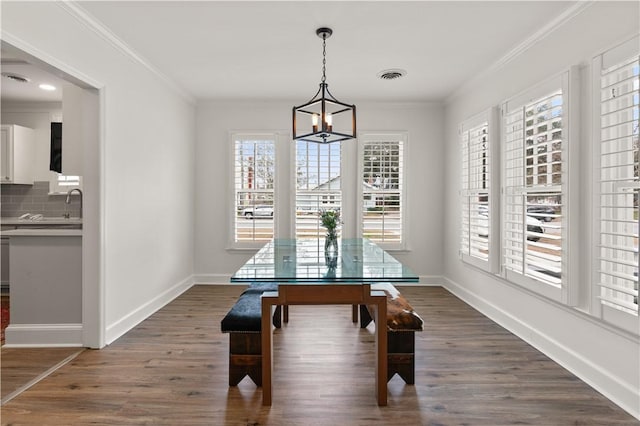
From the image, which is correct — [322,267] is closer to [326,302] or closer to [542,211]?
[326,302]

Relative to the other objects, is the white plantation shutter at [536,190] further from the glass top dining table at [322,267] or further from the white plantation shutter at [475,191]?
the glass top dining table at [322,267]

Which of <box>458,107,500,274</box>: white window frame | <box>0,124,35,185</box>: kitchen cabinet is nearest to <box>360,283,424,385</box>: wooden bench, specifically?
<box>458,107,500,274</box>: white window frame

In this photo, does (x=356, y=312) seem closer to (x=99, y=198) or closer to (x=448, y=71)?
(x=99, y=198)

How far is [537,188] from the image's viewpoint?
3.02 meters

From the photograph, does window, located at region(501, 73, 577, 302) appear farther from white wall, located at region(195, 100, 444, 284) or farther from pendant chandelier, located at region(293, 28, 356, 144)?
white wall, located at region(195, 100, 444, 284)

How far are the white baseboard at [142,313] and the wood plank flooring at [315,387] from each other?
9 cm

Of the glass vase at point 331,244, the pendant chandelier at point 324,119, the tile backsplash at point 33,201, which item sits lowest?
the glass vase at point 331,244

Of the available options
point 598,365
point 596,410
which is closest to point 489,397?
point 596,410

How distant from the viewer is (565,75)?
2646 millimetres

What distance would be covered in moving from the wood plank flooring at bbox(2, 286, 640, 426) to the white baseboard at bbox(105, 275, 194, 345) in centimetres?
9

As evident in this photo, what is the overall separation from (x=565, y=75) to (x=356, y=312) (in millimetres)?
2598

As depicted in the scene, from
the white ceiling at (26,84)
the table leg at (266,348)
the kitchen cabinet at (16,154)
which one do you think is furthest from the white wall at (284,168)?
the table leg at (266,348)

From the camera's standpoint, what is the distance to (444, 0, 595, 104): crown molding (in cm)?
258

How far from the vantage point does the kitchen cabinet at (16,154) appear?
488 cm
